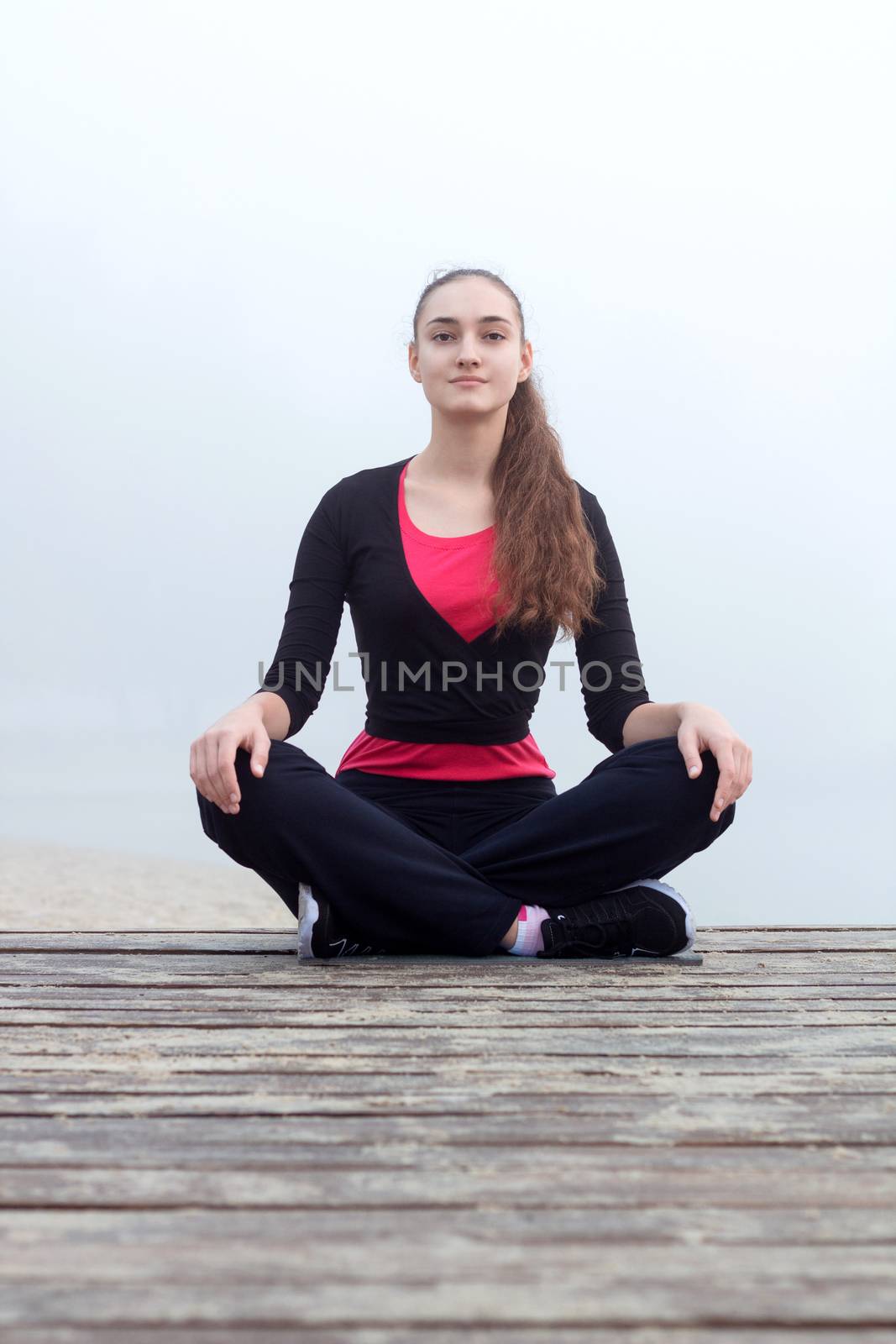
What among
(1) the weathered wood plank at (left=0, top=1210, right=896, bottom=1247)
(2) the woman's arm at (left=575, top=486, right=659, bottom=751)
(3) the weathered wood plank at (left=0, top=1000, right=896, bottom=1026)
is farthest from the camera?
(2) the woman's arm at (left=575, top=486, right=659, bottom=751)

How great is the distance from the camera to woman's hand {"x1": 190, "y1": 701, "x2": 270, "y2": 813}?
202cm

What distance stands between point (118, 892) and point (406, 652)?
1053cm

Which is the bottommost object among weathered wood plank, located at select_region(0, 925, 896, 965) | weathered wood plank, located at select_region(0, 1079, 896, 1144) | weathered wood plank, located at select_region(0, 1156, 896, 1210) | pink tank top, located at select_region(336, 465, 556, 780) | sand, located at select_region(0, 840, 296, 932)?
sand, located at select_region(0, 840, 296, 932)

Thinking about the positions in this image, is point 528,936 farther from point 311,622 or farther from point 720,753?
point 311,622

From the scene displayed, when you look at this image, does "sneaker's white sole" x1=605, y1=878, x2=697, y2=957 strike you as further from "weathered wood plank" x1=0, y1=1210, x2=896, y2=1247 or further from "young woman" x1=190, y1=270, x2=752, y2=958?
"weathered wood plank" x1=0, y1=1210, x2=896, y2=1247

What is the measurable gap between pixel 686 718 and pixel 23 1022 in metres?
1.25

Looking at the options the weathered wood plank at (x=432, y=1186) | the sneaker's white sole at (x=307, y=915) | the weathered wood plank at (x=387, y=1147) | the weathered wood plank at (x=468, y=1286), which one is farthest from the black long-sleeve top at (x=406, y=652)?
the weathered wood plank at (x=468, y=1286)

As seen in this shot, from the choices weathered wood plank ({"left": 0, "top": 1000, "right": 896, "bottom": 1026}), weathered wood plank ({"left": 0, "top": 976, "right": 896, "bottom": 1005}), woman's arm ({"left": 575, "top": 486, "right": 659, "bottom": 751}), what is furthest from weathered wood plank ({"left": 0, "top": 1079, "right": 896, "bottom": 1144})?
woman's arm ({"left": 575, "top": 486, "right": 659, "bottom": 751})

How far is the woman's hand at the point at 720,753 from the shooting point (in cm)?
211

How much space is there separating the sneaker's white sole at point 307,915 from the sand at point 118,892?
21.7ft

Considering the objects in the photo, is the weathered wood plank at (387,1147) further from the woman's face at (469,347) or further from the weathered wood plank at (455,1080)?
the woman's face at (469,347)

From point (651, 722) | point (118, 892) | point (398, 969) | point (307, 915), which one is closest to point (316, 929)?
point (307, 915)

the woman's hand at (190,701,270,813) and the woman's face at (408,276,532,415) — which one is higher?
the woman's face at (408,276,532,415)

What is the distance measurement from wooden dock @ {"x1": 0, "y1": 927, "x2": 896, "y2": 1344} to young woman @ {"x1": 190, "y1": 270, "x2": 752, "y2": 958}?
0.31 m
